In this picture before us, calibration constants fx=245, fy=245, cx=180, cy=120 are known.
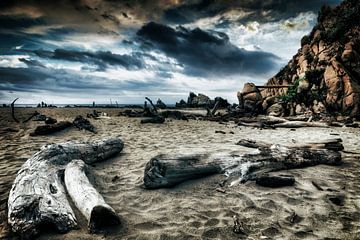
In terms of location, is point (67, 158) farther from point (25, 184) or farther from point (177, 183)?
point (177, 183)

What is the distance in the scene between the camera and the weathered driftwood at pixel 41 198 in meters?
3.02

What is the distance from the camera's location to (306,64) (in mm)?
22125

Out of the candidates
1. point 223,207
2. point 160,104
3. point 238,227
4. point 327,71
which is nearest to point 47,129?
point 223,207

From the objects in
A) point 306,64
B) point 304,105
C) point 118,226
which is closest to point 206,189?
point 118,226

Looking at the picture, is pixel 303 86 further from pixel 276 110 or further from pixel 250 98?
pixel 250 98

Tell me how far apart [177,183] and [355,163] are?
4436 millimetres

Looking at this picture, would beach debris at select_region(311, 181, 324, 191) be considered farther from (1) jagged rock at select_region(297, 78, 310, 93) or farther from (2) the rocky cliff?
(1) jagged rock at select_region(297, 78, 310, 93)

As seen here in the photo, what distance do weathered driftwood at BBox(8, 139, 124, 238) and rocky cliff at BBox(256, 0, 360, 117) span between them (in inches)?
721

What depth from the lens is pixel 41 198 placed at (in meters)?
3.29

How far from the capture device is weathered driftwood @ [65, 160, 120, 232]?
312cm

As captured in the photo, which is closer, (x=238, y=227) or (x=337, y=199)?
(x=238, y=227)

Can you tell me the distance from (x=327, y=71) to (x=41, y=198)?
21.3m

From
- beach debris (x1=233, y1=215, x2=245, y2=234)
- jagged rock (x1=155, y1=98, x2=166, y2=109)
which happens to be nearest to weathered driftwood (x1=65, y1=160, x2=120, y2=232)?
beach debris (x1=233, y1=215, x2=245, y2=234)

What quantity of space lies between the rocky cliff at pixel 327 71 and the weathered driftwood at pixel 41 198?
60.1 feet
